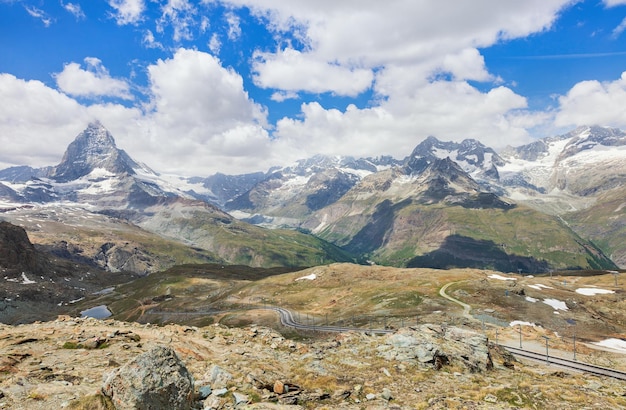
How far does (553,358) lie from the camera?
188ft

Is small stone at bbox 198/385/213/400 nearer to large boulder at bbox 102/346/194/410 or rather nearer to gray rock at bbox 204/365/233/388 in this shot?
gray rock at bbox 204/365/233/388

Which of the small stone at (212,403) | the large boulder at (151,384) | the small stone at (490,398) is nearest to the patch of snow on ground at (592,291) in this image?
the small stone at (490,398)

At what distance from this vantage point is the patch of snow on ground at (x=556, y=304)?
11056cm

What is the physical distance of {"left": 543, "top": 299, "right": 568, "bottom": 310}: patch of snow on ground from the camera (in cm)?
11056

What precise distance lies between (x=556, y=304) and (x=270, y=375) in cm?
11723

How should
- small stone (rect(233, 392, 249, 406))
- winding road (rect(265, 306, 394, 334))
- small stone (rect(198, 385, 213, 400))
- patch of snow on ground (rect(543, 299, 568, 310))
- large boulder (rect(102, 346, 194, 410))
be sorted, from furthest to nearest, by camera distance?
1. patch of snow on ground (rect(543, 299, 568, 310))
2. winding road (rect(265, 306, 394, 334))
3. small stone (rect(198, 385, 213, 400))
4. small stone (rect(233, 392, 249, 406))
5. large boulder (rect(102, 346, 194, 410))

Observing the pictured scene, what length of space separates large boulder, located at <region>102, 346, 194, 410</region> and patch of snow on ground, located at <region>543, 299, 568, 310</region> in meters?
123

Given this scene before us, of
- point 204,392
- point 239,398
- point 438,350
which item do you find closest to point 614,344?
point 438,350

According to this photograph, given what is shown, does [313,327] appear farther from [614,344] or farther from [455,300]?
[614,344]

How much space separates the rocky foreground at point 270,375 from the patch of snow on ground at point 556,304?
275 feet

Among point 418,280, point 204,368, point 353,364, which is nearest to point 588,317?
point 418,280

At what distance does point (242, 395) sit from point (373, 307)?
328 feet

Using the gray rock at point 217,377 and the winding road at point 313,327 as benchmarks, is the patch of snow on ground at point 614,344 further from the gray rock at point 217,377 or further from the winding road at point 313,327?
the gray rock at point 217,377

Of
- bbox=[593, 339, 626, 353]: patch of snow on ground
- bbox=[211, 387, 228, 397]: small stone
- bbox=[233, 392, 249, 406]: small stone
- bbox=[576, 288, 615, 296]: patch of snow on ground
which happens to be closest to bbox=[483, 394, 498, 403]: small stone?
bbox=[233, 392, 249, 406]: small stone
